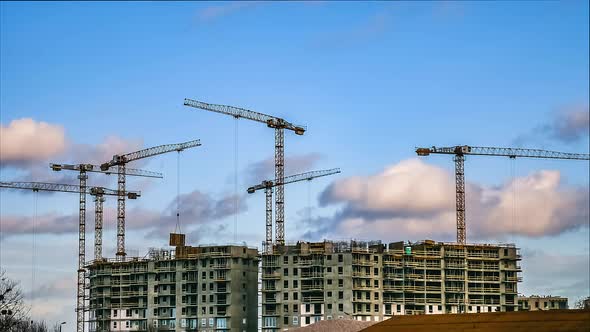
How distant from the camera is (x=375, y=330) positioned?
5054 inches

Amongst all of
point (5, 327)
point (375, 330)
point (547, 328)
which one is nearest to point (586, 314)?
point (547, 328)

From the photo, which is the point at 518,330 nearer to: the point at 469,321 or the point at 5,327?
the point at 469,321

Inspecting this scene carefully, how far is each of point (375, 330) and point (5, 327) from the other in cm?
4250

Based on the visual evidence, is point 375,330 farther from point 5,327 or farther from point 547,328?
point 5,327

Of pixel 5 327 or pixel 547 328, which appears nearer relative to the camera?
pixel 547 328

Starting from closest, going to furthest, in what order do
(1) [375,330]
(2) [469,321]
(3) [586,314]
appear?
1. (3) [586,314]
2. (2) [469,321]
3. (1) [375,330]

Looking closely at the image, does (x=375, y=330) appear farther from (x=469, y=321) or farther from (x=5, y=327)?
(x=5, y=327)

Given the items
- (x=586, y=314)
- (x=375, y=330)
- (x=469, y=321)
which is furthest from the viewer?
(x=375, y=330)

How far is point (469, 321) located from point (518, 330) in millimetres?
7625

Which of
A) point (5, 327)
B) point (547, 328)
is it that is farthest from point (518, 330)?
point (5, 327)

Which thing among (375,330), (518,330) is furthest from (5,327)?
(518,330)

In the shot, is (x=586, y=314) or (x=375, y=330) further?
(x=375, y=330)

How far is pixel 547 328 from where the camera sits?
350 feet

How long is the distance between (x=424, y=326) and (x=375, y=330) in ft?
28.9
